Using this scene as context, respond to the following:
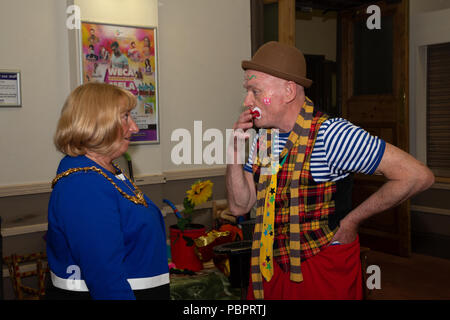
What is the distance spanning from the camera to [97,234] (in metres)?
1.25

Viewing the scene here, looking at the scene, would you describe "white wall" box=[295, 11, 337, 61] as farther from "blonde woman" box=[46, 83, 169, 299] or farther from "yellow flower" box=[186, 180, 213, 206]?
"blonde woman" box=[46, 83, 169, 299]

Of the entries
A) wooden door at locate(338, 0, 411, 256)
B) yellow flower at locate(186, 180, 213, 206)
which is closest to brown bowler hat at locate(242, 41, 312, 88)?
yellow flower at locate(186, 180, 213, 206)

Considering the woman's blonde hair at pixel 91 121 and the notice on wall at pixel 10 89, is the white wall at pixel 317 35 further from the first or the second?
the woman's blonde hair at pixel 91 121

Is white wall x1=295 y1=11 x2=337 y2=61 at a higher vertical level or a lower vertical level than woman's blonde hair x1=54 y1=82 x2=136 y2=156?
higher

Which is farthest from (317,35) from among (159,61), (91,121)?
(91,121)

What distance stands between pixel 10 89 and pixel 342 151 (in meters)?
2.01

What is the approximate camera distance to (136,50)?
304 centimetres

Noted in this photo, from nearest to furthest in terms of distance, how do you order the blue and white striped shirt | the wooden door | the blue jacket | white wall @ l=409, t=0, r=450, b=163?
the blue jacket
the blue and white striped shirt
the wooden door
white wall @ l=409, t=0, r=450, b=163

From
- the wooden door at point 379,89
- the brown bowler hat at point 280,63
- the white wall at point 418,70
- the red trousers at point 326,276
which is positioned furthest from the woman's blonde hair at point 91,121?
the white wall at point 418,70

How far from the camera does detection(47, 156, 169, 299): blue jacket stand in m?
1.25

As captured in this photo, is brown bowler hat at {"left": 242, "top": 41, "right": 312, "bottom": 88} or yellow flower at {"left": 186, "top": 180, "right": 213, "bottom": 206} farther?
yellow flower at {"left": 186, "top": 180, "right": 213, "bottom": 206}

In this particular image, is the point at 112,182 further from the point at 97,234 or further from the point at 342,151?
the point at 342,151

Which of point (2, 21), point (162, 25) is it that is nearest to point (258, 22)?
point (162, 25)

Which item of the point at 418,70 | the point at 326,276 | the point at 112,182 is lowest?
the point at 326,276
